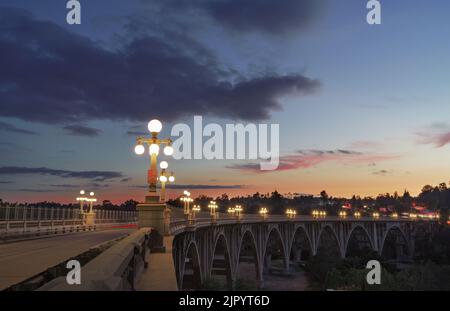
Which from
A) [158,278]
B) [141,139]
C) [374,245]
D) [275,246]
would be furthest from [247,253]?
[158,278]

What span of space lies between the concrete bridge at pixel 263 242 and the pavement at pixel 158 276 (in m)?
9.76

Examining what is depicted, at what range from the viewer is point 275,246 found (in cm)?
13162

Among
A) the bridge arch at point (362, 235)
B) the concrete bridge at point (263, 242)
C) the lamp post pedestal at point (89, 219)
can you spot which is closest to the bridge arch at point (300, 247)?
the concrete bridge at point (263, 242)

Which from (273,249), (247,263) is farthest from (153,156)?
(273,249)

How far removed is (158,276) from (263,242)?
65.5 m

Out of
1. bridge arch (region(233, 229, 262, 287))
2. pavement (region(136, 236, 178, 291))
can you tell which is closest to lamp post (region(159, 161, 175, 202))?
pavement (region(136, 236, 178, 291))

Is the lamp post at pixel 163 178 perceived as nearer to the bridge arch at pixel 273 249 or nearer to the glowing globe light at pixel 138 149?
the glowing globe light at pixel 138 149

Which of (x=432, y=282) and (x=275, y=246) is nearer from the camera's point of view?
(x=432, y=282)

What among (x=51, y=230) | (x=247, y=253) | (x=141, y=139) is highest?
(x=141, y=139)

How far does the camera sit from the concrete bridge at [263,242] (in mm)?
37094

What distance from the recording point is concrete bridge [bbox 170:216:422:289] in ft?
122

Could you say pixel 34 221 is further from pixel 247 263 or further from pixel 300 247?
pixel 300 247
